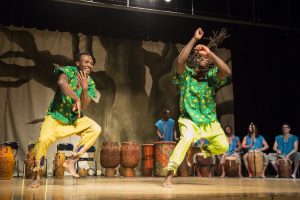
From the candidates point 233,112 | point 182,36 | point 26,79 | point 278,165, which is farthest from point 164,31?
point 278,165

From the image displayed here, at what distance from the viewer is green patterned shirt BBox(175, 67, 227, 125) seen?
4254 millimetres

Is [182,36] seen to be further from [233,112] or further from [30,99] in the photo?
[30,99]

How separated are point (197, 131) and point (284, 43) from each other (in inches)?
287

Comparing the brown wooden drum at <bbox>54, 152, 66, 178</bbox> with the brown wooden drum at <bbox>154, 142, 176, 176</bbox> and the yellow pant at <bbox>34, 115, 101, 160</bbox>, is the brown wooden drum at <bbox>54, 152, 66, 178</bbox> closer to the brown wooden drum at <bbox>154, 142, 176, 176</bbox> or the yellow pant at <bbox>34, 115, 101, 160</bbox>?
the brown wooden drum at <bbox>154, 142, 176, 176</bbox>

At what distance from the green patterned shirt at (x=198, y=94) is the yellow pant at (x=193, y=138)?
89 millimetres

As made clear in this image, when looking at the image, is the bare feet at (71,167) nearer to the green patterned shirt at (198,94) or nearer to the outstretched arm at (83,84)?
the outstretched arm at (83,84)

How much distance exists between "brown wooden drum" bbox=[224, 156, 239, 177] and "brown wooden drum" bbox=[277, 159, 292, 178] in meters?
0.96

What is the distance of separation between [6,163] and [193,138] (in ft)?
14.2

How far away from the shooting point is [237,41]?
34.6ft

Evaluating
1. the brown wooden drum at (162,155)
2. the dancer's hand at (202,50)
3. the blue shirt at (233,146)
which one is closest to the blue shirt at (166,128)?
the brown wooden drum at (162,155)

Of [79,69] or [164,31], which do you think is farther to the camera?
[164,31]

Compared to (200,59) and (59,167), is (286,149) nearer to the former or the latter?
(59,167)

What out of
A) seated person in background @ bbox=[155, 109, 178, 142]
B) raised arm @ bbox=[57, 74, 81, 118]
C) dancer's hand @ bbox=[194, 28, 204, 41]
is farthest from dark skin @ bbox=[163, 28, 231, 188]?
seated person in background @ bbox=[155, 109, 178, 142]

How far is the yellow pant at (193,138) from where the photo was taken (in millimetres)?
3887
